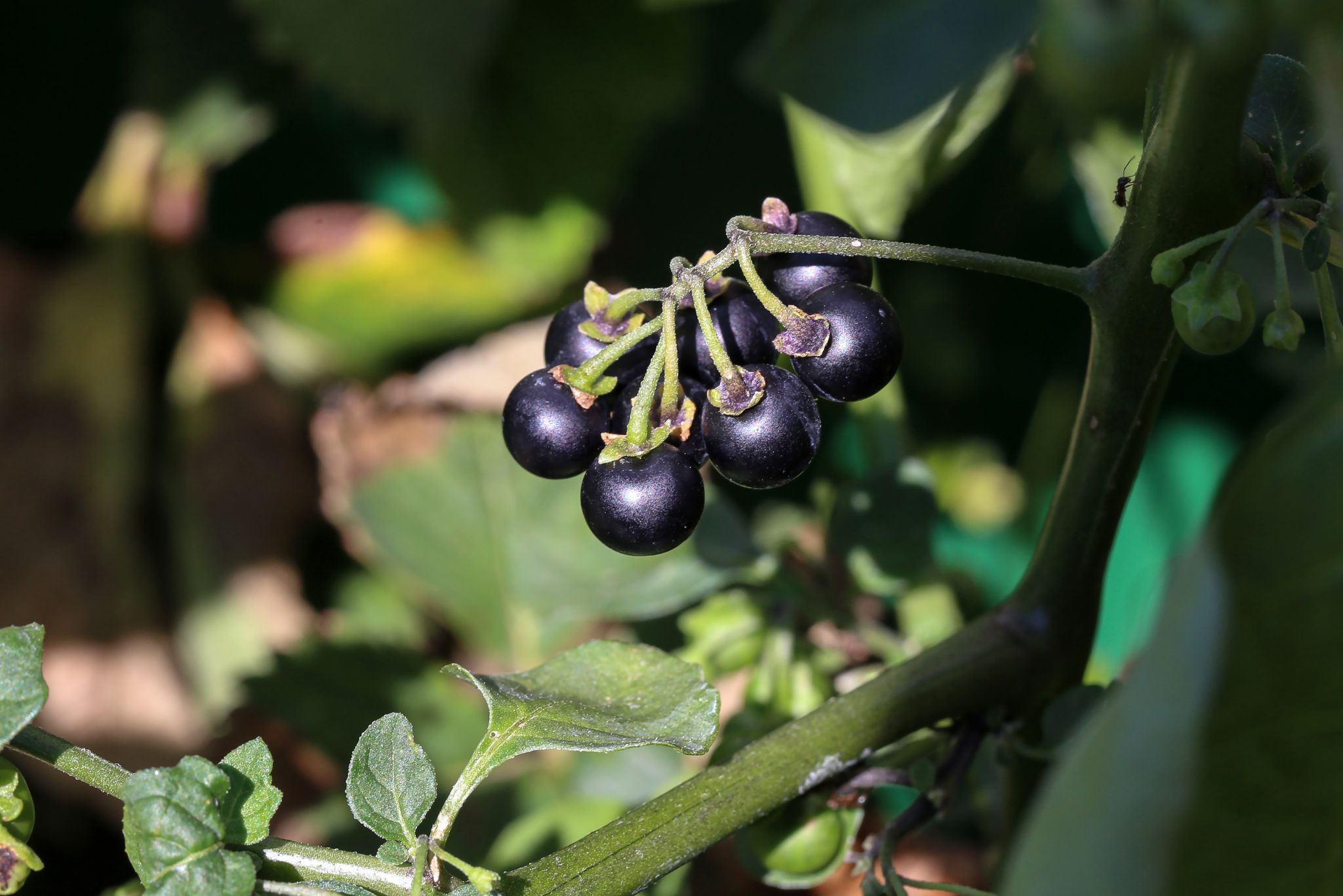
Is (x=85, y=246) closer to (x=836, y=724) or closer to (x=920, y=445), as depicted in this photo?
(x=920, y=445)

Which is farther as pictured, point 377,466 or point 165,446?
point 165,446

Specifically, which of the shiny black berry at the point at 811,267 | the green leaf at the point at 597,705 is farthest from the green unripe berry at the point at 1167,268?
the green leaf at the point at 597,705

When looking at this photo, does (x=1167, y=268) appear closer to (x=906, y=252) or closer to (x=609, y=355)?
(x=906, y=252)

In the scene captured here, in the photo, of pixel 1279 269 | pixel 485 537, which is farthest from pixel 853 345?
pixel 485 537

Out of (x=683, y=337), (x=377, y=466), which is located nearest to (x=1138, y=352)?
(x=683, y=337)

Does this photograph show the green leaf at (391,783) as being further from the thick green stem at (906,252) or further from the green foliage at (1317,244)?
the green foliage at (1317,244)

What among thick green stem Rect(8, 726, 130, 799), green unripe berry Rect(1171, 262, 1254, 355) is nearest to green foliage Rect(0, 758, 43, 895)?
thick green stem Rect(8, 726, 130, 799)

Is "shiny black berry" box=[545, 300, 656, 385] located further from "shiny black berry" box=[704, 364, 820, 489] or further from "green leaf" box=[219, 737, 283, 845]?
"green leaf" box=[219, 737, 283, 845]

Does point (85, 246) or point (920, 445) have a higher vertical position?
point (85, 246)
